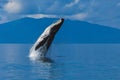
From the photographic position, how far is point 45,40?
4841 cm

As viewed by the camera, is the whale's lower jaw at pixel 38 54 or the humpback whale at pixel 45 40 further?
the whale's lower jaw at pixel 38 54

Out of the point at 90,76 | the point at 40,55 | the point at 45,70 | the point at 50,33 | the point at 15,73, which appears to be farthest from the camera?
the point at 40,55

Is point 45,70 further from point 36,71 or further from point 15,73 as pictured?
point 15,73

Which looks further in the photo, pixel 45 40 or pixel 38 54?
pixel 38 54

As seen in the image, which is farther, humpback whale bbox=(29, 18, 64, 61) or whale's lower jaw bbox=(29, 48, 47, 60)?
whale's lower jaw bbox=(29, 48, 47, 60)

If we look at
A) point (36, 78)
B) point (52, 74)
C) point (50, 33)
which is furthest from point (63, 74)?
point (50, 33)

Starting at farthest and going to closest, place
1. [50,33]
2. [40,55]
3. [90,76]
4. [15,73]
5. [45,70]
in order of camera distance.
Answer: [40,55] → [50,33] → [45,70] → [15,73] → [90,76]

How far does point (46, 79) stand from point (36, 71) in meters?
6.45

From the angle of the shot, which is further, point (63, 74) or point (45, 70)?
point (45, 70)

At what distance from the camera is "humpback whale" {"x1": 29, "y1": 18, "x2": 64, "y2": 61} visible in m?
46.5

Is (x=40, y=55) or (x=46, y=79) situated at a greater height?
(x=40, y=55)

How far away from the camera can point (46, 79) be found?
32.3 metres

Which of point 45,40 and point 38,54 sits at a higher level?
point 38,54

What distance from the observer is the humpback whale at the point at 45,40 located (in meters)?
46.5
